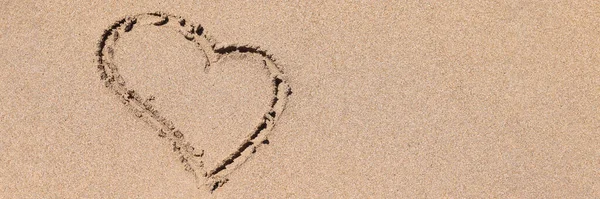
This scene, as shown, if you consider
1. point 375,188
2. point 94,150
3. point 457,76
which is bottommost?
point 94,150

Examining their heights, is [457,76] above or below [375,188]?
above

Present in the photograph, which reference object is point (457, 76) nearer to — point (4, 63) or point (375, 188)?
point (375, 188)

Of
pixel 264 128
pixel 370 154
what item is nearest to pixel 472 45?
pixel 370 154

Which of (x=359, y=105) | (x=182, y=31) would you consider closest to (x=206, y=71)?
(x=182, y=31)
